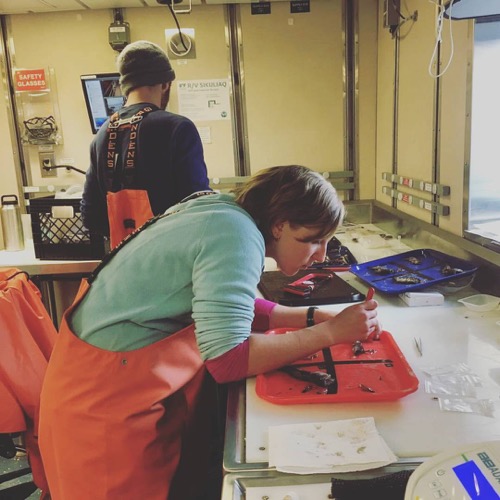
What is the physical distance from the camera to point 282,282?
173 cm

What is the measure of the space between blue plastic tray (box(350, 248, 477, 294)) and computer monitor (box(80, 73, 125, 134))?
6.13ft

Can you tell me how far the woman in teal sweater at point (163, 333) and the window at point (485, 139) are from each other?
0.97 metres

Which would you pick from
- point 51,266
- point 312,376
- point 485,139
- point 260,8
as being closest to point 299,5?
point 260,8

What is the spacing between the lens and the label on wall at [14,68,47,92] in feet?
9.74

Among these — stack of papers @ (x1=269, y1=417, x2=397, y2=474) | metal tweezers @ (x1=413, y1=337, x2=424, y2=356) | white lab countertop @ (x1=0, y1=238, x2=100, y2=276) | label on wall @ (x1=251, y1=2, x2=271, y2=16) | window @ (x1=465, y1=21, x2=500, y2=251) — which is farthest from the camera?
label on wall @ (x1=251, y1=2, x2=271, y2=16)

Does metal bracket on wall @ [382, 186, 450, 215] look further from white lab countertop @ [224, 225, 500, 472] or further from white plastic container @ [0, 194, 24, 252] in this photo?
white plastic container @ [0, 194, 24, 252]

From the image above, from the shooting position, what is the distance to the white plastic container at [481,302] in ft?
4.81

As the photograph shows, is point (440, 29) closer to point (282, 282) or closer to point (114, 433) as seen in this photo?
point (282, 282)

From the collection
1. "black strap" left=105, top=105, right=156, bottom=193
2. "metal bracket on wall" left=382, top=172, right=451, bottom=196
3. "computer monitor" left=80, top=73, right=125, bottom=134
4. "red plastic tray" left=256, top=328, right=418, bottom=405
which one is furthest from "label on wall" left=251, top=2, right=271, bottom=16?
"red plastic tray" left=256, top=328, right=418, bottom=405

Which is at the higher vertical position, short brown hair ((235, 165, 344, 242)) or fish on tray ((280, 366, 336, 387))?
short brown hair ((235, 165, 344, 242))

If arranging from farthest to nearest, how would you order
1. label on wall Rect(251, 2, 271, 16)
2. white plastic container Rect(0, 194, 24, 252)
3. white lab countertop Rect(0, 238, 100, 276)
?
label on wall Rect(251, 2, 271, 16) → white plastic container Rect(0, 194, 24, 252) → white lab countertop Rect(0, 238, 100, 276)

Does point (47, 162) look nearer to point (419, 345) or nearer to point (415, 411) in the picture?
point (419, 345)

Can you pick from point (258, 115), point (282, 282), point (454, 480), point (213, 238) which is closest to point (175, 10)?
point (258, 115)

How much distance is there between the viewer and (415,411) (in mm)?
941
